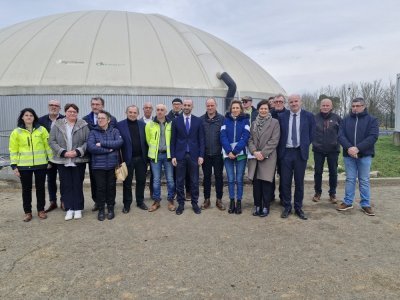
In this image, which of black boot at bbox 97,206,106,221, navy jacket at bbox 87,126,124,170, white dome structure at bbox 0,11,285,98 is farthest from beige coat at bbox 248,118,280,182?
white dome structure at bbox 0,11,285,98

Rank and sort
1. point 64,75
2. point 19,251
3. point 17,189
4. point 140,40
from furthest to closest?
point 140,40 < point 64,75 < point 17,189 < point 19,251

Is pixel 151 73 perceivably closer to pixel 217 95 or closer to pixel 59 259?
pixel 217 95

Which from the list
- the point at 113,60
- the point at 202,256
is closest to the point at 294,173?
the point at 202,256

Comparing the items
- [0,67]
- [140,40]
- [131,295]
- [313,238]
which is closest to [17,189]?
[131,295]

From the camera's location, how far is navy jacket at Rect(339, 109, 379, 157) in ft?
18.0

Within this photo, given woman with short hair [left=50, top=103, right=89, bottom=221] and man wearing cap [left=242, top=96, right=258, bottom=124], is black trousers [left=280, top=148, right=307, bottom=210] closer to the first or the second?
man wearing cap [left=242, top=96, right=258, bottom=124]

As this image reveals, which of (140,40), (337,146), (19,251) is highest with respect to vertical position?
(140,40)

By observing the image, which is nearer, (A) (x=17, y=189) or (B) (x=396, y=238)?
(B) (x=396, y=238)

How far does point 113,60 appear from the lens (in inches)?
557

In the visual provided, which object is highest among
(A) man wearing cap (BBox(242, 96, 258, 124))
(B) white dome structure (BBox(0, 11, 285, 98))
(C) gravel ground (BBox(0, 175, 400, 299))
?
(B) white dome structure (BBox(0, 11, 285, 98))

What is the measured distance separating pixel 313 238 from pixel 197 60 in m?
12.7

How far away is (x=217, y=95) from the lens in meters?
14.5

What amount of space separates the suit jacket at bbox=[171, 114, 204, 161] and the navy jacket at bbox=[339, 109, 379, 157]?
8.48ft

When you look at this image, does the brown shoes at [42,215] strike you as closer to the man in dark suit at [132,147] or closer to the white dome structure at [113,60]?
the man in dark suit at [132,147]
